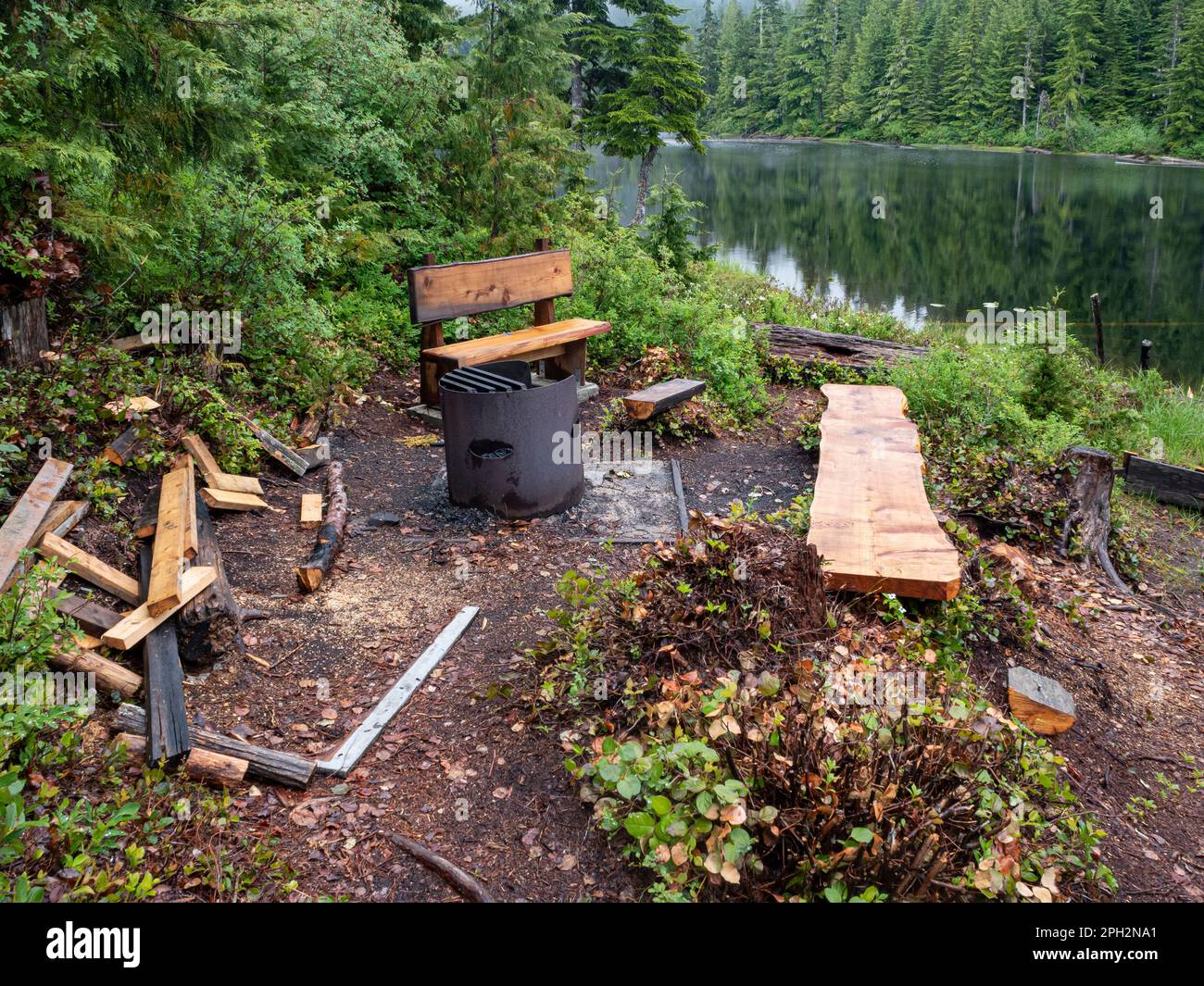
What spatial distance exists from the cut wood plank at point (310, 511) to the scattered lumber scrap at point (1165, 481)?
8.26m

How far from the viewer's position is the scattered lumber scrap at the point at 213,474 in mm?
5621

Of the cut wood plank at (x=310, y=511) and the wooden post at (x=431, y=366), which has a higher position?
the wooden post at (x=431, y=366)

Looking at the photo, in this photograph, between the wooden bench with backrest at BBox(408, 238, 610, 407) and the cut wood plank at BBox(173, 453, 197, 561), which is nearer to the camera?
the cut wood plank at BBox(173, 453, 197, 561)

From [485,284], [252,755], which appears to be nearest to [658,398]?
[485,284]

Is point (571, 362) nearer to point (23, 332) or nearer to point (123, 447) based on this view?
point (123, 447)

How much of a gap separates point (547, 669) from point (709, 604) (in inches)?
32.4

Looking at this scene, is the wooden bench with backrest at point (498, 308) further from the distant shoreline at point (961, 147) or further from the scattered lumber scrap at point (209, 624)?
the distant shoreline at point (961, 147)

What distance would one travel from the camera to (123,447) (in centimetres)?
529

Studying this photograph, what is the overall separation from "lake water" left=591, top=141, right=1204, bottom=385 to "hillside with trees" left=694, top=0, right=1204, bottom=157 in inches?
210

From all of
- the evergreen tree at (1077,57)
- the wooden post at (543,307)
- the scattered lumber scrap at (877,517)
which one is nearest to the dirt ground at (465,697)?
the scattered lumber scrap at (877,517)

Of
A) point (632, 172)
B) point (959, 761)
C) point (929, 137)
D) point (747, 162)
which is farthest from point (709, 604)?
point (929, 137)

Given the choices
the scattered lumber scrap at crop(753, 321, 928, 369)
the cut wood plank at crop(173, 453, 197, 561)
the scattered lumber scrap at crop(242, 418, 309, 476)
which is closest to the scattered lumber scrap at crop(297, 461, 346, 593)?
the scattered lumber scrap at crop(242, 418, 309, 476)

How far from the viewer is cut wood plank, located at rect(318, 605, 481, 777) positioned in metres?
3.58

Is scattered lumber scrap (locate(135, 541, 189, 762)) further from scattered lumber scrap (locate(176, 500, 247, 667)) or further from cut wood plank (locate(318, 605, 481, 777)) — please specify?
cut wood plank (locate(318, 605, 481, 777))
